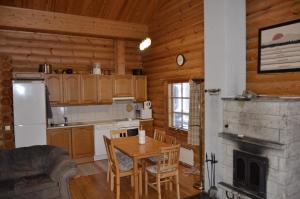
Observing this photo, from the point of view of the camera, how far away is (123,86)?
20.0 feet

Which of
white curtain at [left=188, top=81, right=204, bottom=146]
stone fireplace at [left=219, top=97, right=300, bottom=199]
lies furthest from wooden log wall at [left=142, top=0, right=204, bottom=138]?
stone fireplace at [left=219, top=97, right=300, bottom=199]

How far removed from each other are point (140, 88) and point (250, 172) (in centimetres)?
377

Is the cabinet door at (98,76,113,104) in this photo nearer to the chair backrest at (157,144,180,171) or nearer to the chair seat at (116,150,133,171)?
the chair seat at (116,150,133,171)

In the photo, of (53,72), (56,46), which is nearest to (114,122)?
(53,72)

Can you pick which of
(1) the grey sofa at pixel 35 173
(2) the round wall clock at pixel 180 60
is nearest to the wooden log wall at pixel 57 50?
(2) the round wall clock at pixel 180 60

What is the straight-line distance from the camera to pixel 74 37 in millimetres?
5812

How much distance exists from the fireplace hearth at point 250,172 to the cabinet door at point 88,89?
141 inches

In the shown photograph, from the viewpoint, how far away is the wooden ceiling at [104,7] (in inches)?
195

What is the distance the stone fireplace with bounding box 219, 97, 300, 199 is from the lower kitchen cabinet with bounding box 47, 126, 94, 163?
3161 mm

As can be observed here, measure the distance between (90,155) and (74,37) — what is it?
2.86m

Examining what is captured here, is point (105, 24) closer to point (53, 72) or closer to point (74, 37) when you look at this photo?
point (74, 37)

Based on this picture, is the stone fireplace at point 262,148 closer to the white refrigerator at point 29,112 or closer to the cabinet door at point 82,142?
the cabinet door at point 82,142

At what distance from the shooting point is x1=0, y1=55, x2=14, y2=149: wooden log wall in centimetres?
470

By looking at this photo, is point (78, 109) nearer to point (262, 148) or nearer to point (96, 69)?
point (96, 69)
